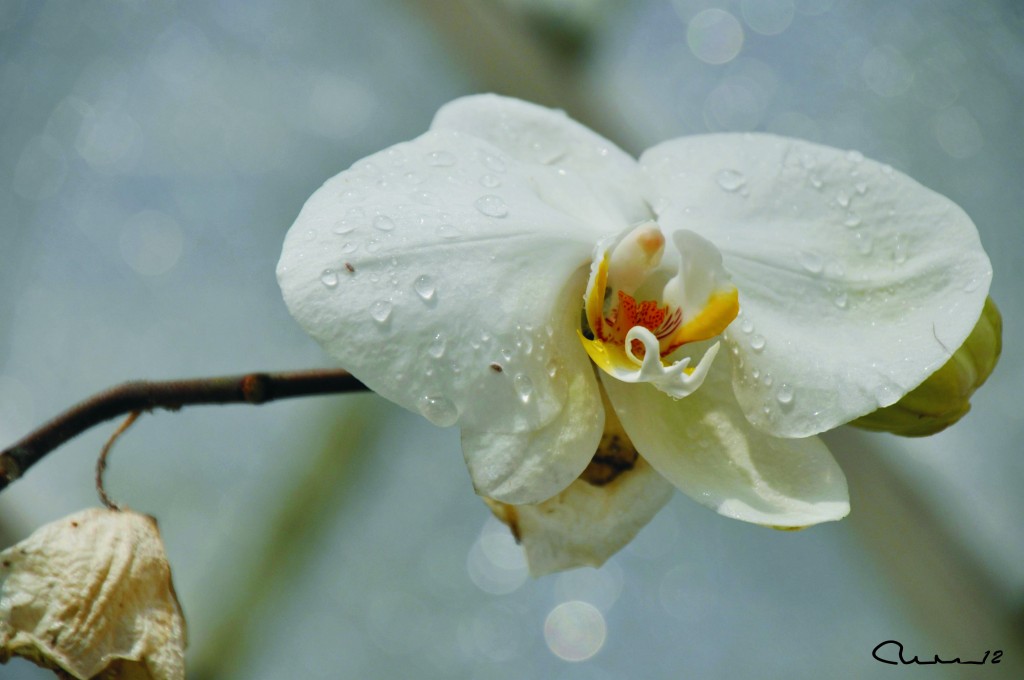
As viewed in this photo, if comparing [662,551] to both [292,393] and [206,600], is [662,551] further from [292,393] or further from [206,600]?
[292,393]

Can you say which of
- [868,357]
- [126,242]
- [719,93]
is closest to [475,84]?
[719,93]

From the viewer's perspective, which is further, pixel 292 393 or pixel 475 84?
pixel 475 84

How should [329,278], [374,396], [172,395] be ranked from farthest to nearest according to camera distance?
[374,396]
[172,395]
[329,278]

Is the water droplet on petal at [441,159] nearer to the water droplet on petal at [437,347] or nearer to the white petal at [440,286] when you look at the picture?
the white petal at [440,286]

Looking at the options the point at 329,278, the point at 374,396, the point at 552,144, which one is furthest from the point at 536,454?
the point at 374,396

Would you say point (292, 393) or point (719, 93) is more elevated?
point (292, 393)

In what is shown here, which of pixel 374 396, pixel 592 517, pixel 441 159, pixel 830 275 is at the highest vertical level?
pixel 441 159

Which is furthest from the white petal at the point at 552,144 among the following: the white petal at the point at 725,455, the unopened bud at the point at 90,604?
the unopened bud at the point at 90,604

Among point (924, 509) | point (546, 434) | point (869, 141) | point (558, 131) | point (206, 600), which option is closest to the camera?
point (546, 434)

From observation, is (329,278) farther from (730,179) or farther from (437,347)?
(730,179)
